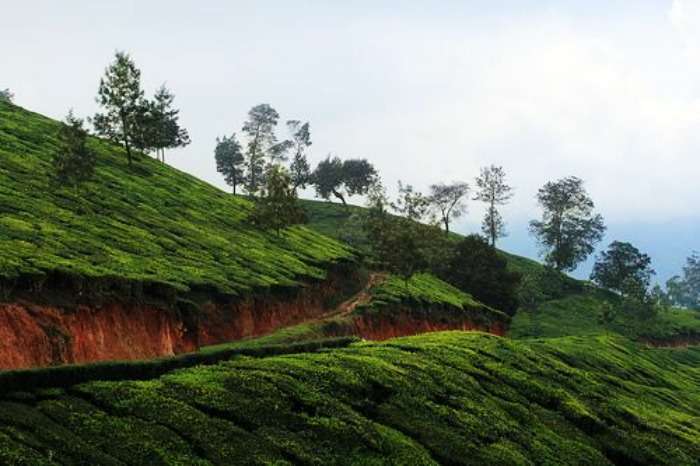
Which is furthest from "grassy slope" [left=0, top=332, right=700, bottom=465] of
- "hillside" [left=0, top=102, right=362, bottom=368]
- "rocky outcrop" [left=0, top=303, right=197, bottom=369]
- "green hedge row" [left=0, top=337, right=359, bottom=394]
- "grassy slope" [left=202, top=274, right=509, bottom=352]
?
"hillside" [left=0, top=102, right=362, bottom=368]

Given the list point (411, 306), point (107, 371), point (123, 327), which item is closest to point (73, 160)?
point (123, 327)

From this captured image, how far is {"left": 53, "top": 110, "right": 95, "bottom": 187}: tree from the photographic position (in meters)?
65.3

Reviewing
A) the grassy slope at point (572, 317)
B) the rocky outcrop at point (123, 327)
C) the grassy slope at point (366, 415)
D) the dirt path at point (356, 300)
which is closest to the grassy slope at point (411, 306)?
the dirt path at point (356, 300)

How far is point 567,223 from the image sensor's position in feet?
495

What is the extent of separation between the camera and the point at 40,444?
21688 millimetres

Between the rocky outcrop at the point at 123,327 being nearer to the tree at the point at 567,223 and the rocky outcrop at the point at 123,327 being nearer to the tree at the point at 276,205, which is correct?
the tree at the point at 276,205

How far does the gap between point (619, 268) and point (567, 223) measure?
15258 millimetres

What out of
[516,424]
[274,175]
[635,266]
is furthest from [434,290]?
[635,266]

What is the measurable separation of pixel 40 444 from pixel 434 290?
2866 inches

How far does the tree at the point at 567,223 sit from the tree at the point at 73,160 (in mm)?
102026

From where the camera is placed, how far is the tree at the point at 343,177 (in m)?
170

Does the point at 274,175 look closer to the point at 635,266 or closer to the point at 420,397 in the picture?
the point at 420,397

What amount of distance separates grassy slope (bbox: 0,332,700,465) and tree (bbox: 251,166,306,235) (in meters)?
38.8

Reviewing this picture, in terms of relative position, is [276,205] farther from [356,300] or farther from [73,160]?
[73,160]
